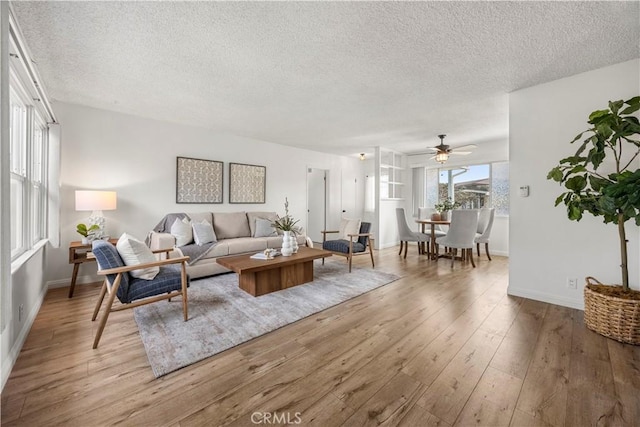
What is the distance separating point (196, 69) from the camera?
2.58 m

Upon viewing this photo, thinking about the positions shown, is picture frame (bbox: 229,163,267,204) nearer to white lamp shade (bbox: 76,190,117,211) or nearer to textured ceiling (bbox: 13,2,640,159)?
textured ceiling (bbox: 13,2,640,159)

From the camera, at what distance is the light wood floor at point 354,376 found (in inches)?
53.2

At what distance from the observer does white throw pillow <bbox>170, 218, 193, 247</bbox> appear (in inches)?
149

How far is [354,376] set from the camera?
165cm

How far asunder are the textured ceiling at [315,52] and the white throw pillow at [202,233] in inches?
66.4

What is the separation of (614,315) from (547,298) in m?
0.82

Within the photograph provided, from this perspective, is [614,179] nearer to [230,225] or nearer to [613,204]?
[613,204]

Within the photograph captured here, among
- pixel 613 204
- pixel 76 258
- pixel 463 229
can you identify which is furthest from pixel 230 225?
pixel 613 204

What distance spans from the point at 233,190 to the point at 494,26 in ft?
14.6

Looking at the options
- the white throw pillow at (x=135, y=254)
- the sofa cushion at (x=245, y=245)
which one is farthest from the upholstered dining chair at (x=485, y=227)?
the white throw pillow at (x=135, y=254)

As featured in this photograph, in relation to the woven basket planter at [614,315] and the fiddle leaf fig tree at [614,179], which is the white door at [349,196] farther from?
the woven basket planter at [614,315]

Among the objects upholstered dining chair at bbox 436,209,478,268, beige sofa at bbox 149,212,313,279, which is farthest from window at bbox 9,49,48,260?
upholstered dining chair at bbox 436,209,478,268

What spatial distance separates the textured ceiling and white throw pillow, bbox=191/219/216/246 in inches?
66.4

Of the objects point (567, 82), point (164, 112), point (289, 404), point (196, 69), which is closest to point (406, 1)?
point (196, 69)
